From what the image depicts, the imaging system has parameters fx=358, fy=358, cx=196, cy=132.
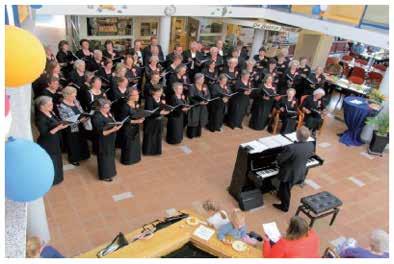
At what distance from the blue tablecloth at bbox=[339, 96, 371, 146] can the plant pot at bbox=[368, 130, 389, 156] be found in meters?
0.43

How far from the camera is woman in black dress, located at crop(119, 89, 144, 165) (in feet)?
20.4

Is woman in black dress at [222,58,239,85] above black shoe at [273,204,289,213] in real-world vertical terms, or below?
above

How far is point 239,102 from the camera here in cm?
842

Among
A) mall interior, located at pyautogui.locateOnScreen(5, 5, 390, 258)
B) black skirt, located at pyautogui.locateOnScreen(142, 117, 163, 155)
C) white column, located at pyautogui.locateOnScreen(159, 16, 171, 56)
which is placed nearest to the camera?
mall interior, located at pyautogui.locateOnScreen(5, 5, 390, 258)

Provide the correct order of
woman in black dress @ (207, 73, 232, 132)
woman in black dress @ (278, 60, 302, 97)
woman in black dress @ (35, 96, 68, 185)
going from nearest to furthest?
woman in black dress @ (35, 96, 68, 185) → woman in black dress @ (207, 73, 232, 132) → woman in black dress @ (278, 60, 302, 97)

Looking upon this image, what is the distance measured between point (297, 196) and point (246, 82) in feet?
9.56

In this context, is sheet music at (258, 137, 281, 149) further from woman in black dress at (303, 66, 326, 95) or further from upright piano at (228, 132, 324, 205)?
woman in black dress at (303, 66, 326, 95)

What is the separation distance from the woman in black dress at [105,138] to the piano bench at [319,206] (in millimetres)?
3205

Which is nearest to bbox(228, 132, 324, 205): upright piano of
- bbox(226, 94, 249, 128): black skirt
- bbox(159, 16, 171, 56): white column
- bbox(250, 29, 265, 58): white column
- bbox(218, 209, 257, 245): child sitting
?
bbox(218, 209, 257, 245): child sitting

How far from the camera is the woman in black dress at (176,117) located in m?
7.09

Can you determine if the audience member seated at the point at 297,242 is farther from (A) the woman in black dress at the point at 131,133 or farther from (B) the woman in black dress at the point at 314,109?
(B) the woman in black dress at the point at 314,109

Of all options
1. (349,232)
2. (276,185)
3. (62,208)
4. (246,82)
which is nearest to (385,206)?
(349,232)

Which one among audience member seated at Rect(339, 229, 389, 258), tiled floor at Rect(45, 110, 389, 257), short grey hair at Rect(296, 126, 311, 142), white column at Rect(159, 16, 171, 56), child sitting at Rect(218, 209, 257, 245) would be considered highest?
white column at Rect(159, 16, 171, 56)

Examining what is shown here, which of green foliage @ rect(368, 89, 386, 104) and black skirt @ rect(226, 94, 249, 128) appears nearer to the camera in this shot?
black skirt @ rect(226, 94, 249, 128)
